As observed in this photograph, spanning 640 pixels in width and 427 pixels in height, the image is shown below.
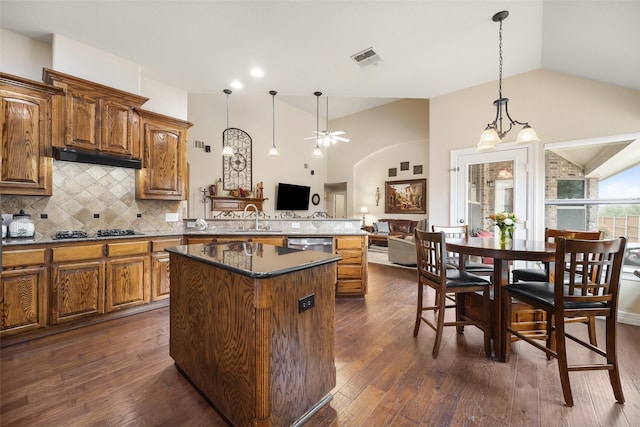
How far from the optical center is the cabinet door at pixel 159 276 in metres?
3.28

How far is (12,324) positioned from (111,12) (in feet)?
9.40

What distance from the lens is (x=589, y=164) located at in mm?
3379

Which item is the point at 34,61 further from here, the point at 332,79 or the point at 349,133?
the point at 349,133

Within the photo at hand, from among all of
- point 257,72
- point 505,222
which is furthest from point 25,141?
point 505,222

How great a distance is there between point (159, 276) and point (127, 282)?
1.08ft

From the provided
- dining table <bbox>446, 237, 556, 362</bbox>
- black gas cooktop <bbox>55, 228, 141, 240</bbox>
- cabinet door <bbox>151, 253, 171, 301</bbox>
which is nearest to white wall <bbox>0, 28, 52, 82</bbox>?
black gas cooktop <bbox>55, 228, 141, 240</bbox>

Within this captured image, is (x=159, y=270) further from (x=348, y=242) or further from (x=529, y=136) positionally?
(x=529, y=136)

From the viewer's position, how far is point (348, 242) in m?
3.72

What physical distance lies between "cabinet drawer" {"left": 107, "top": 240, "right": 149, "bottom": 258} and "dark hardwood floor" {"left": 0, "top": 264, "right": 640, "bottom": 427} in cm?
77

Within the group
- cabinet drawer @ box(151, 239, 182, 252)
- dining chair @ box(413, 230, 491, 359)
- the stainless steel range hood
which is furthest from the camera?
cabinet drawer @ box(151, 239, 182, 252)

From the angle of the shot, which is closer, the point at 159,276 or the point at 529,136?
the point at 529,136

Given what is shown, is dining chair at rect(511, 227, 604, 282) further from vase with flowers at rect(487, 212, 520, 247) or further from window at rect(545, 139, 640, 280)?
window at rect(545, 139, 640, 280)

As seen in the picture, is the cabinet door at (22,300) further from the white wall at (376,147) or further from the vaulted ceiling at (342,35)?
the white wall at (376,147)

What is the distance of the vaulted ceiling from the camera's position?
8.02 ft
